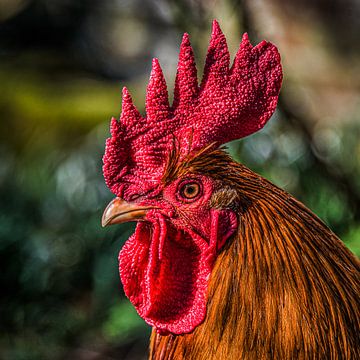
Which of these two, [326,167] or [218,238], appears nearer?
[218,238]

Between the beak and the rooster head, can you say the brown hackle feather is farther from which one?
the beak

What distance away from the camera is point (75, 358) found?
13.4 ft

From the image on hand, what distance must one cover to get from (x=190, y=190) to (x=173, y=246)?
0.22 metres

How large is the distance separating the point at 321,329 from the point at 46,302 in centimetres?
309

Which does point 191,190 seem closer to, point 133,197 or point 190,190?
point 190,190

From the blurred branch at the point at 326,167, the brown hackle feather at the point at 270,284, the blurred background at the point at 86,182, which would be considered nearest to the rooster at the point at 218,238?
the brown hackle feather at the point at 270,284

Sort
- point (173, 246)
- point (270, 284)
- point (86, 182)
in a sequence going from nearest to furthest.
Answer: point (270, 284)
point (173, 246)
point (86, 182)

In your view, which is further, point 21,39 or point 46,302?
point 21,39

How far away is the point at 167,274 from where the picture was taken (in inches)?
73.7

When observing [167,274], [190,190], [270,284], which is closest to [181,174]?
[190,190]

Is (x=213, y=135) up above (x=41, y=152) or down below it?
above

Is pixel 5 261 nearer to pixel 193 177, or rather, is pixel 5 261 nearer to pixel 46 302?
pixel 46 302

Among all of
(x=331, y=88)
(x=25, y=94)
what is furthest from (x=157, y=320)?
(x=331, y=88)

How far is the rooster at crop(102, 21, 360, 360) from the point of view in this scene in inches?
68.5
